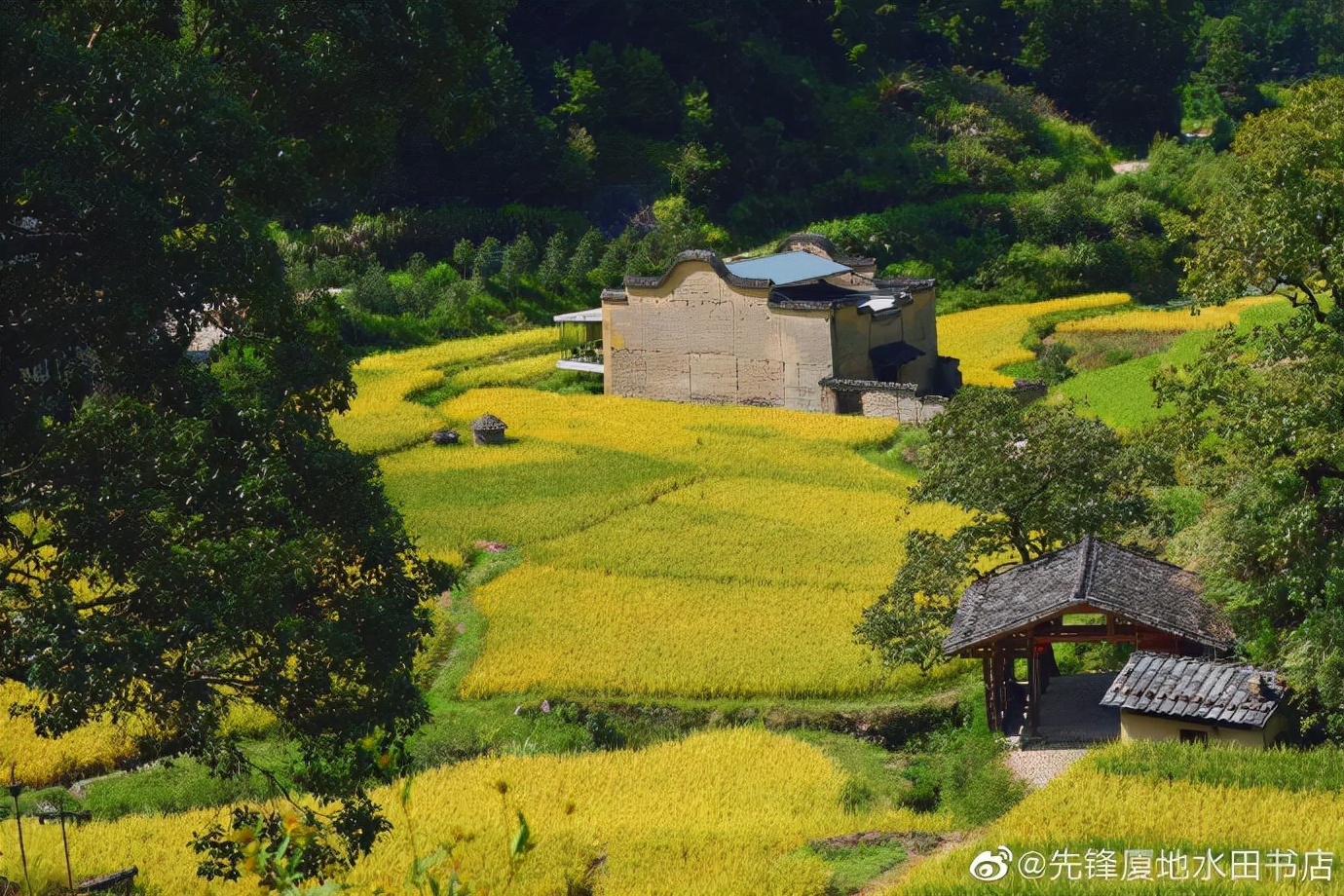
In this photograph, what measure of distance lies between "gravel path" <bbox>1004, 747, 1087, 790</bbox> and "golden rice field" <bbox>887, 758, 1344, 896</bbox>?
5.74 ft

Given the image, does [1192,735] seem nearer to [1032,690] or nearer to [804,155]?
[1032,690]

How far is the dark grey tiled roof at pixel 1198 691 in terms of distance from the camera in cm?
1947

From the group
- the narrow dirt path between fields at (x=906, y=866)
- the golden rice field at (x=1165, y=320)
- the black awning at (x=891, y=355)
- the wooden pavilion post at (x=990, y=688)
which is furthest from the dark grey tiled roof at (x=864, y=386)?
the narrow dirt path between fields at (x=906, y=866)

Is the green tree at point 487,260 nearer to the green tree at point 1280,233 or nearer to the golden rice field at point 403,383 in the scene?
the golden rice field at point 403,383

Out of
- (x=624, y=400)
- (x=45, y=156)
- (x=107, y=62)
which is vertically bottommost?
(x=624, y=400)

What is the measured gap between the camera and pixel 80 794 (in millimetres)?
21344

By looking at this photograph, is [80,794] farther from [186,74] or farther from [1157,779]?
[1157,779]

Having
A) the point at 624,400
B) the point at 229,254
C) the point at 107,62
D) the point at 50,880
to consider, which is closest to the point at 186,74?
the point at 107,62

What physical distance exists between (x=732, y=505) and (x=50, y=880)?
21.1 meters

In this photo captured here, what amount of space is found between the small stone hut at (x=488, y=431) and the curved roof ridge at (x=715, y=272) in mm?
8746

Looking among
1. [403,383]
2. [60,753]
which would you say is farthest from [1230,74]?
[60,753]

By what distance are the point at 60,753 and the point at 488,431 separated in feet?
66.9

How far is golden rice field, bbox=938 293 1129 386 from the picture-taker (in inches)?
2067

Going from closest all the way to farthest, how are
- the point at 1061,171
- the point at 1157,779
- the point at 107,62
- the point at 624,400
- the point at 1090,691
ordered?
the point at 107,62 → the point at 1157,779 → the point at 1090,691 → the point at 624,400 → the point at 1061,171
